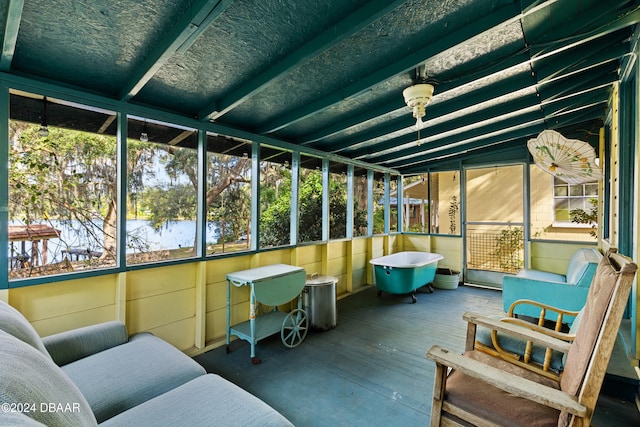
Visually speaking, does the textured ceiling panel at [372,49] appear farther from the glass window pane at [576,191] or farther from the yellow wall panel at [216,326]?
the glass window pane at [576,191]

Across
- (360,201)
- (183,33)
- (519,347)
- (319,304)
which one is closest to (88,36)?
(183,33)

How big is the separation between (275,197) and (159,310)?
72.1 inches

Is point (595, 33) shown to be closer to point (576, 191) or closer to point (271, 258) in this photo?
point (271, 258)

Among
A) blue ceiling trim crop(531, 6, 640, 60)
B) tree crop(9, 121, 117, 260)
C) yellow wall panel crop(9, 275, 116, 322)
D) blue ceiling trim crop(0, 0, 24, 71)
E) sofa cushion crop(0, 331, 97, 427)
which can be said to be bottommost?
yellow wall panel crop(9, 275, 116, 322)

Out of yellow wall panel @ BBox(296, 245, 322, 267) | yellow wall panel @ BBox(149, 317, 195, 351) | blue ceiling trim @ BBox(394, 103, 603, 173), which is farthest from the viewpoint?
yellow wall panel @ BBox(296, 245, 322, 267)

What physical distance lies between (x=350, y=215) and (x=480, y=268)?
2.79 meters

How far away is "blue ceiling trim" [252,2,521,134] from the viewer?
1.68m

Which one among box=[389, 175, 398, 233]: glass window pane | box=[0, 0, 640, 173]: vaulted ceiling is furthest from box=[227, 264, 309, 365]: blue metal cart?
box=[389, 175, 398, 233]: glass window pane

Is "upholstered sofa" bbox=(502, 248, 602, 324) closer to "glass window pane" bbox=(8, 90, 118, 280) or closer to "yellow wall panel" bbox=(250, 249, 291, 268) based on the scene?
"yellow wall panel" bbox=(250, 249, 291, 268)

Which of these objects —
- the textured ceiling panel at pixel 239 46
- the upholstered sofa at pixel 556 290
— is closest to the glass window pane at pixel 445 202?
the upholstered sofa at pixel 556 290

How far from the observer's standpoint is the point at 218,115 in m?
2.58

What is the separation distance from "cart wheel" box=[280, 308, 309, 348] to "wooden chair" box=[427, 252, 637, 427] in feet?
5.74

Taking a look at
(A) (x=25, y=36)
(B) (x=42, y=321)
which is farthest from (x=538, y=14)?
(B) (x=42, y=321)

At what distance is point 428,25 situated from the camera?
1.78m
